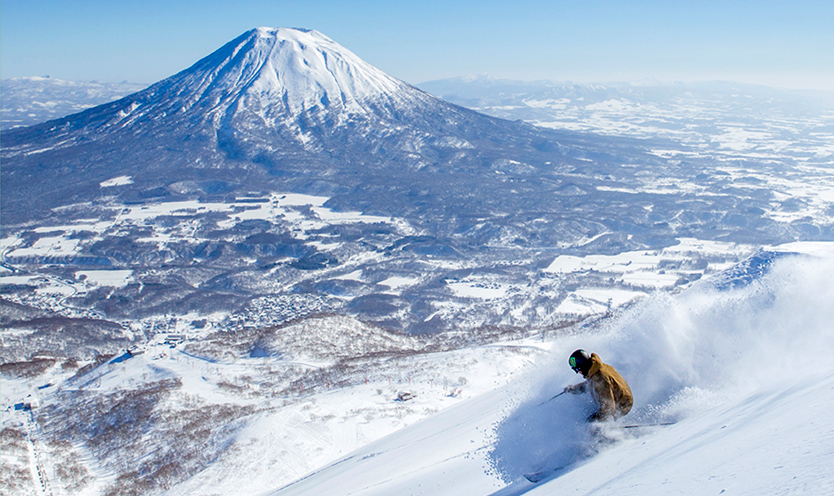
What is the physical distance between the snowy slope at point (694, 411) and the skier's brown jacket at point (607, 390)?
298 mm

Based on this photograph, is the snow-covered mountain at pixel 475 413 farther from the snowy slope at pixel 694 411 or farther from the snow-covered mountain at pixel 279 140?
the snow-covered mountain at pixel 279 140

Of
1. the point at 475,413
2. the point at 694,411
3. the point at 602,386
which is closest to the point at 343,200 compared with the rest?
the point at 475,413

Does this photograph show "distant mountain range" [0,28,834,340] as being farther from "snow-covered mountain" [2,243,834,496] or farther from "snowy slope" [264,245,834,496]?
"snowy slope" [264,245,834,496]

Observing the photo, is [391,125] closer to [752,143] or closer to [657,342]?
[752,143]

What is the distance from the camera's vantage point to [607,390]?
6645mm

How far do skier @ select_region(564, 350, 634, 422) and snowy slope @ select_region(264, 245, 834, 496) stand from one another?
10.3 inches

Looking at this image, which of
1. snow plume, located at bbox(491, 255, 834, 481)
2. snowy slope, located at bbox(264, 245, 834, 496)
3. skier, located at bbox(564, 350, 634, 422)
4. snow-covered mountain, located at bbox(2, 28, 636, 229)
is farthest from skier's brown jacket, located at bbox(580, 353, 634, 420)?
snow-covered mountain, located at bbox(2, 28, 636, 229)

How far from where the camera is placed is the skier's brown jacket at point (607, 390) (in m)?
6.52

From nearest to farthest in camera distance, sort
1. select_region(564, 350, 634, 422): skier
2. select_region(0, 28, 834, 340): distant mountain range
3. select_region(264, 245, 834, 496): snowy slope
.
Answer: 1. select_region(264, 245, 834, 496): snowy slope
2. select_region(564, 350, 634, 422): skier
3. select_region(0, 28, 834, 340): distant mountain range

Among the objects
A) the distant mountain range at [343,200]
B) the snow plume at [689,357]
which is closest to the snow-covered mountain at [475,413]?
the snow plume at [689,357]

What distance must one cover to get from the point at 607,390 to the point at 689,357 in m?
2.21

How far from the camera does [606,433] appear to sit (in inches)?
281

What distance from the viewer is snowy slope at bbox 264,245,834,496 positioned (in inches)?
205

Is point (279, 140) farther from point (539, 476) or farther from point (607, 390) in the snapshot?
point (607, 390)
